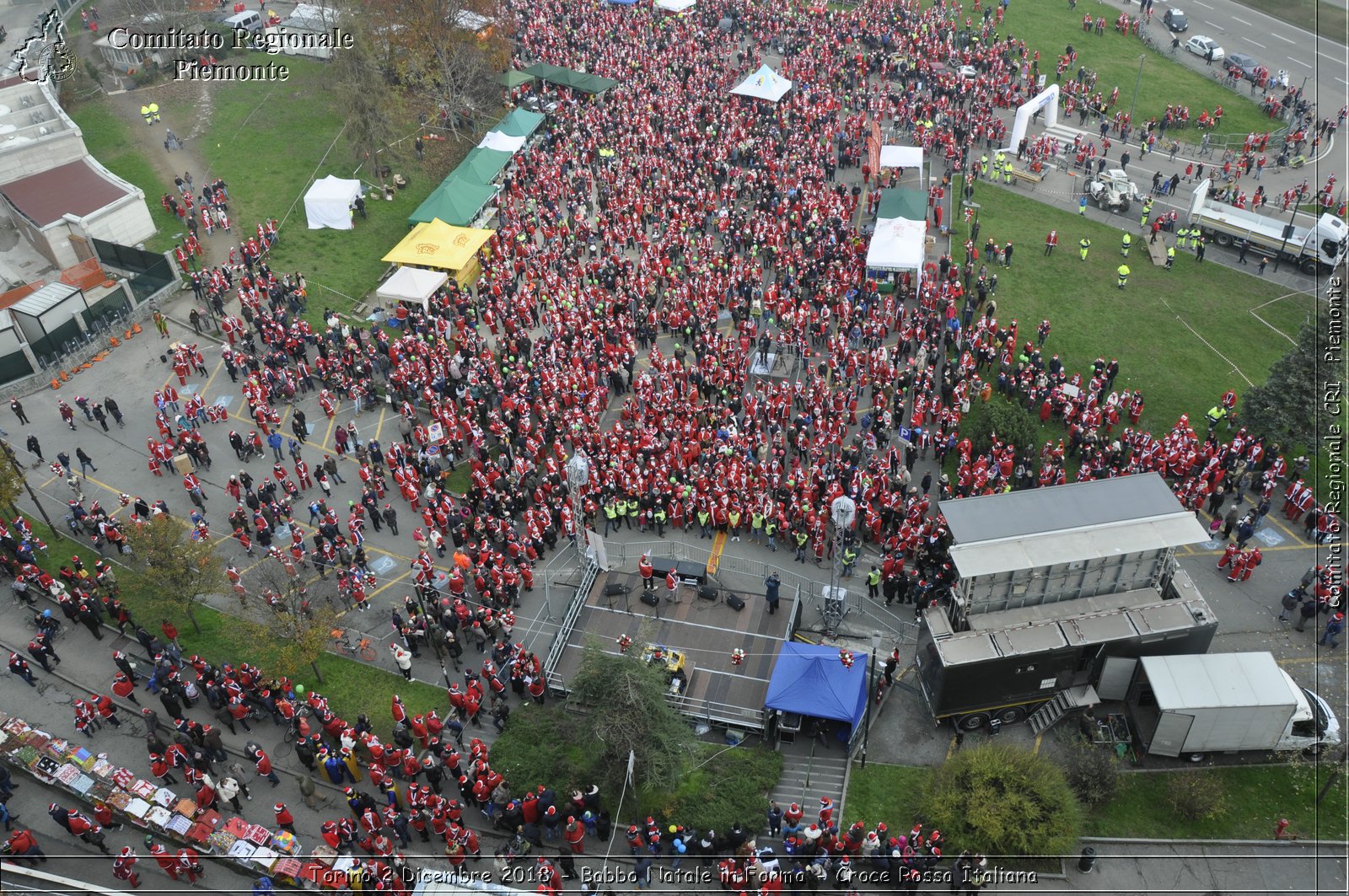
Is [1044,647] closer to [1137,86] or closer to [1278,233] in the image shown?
[1278,233]

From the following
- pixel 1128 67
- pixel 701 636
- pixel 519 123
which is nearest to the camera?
pixel 701 636

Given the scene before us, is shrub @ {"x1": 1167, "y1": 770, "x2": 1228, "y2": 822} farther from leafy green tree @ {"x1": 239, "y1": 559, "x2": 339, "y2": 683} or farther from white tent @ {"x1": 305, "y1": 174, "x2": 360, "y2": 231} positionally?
white tent @ {"x1": 305, "y1": 174, "x2": 360, "y2": 231}

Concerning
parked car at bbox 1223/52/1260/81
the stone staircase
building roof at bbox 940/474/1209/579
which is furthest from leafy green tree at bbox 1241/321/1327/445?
parked car at bbox 1223/52/1260/81

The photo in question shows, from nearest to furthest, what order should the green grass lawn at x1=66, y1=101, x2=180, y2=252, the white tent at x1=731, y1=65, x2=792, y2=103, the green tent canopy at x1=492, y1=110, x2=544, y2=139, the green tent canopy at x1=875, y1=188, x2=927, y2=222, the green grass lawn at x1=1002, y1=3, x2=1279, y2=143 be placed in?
the green tent canopy at x1=875, y1=188, x2=927, y2=222 → the green grass lawn at x1=66, y1=101, x2=180, y2=252 → the green tent canopy at x1=492, y1=110, x2=544, y2=139 → the white tent at x1=731, y1=65, x2=792, y2=103 → the green grass lawn at x1=1002, y1=3, x2=1279, y2=143

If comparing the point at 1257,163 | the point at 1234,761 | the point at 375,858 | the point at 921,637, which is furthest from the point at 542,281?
the point at 1257,163

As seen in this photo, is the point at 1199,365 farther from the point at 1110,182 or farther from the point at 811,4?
the point at 811,4

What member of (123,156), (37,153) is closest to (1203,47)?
(123,156)

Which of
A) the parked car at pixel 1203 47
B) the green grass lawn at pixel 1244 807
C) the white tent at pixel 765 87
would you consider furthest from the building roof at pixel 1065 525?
the parked car at pixel 1203 47
